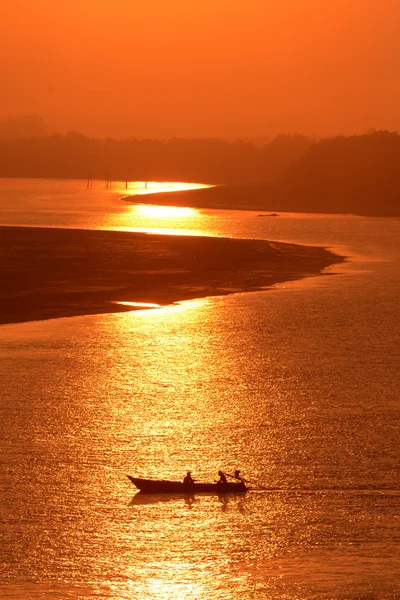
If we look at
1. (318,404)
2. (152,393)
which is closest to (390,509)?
(318,404)

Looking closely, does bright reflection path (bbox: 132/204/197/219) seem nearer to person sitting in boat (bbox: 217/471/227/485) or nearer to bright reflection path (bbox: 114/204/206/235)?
bright reflection path (bbox: 114/204/206/235)

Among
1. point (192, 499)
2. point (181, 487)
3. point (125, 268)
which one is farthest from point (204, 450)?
point (125, 268)

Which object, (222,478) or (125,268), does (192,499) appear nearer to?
(222,478)

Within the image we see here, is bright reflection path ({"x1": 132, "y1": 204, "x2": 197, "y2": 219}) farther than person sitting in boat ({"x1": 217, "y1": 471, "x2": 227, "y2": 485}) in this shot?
Yes

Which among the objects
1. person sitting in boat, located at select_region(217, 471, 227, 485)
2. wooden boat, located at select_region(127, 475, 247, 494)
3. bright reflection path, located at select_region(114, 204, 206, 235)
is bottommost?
wooden boat, located at select_region(127, 475, 247, 494)

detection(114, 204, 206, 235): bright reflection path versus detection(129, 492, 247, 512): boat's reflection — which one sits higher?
detection(114, 204, 206, 235): bright reflection path

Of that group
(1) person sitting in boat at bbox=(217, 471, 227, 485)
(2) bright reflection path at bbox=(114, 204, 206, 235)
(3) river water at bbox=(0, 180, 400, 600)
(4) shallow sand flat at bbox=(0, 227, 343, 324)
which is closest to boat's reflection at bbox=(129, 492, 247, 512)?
(3) river water at bbox=(0, 180, 400, 600)
